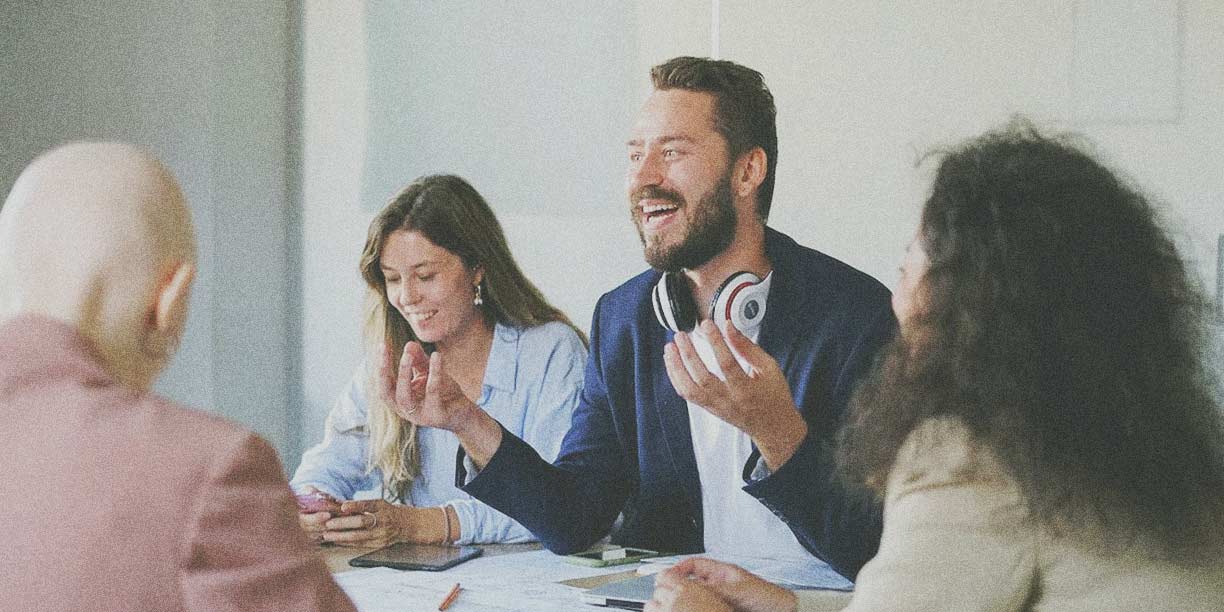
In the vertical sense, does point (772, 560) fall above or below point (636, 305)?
below

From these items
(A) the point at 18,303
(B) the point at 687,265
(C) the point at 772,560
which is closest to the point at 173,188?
(A) the point at 18,303

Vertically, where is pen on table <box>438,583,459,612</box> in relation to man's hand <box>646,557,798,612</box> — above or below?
below

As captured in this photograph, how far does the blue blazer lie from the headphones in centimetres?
3

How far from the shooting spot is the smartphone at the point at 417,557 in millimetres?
2057

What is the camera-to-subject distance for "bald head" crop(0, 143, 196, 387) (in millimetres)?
1047

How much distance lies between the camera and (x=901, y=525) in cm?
129

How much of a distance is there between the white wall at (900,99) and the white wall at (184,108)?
76 centimetres

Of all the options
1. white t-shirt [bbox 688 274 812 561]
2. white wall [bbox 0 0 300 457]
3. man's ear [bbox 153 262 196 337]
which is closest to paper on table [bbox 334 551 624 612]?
white t-shirt [bbox 688 274 812 561]

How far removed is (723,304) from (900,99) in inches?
49.6

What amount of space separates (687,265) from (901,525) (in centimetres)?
122

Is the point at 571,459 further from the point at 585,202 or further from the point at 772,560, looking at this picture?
the point at 585,202

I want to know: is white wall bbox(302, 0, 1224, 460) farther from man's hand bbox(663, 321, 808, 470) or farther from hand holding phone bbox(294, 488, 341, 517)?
hand holding phone bbox(294, 488, 341, 517)

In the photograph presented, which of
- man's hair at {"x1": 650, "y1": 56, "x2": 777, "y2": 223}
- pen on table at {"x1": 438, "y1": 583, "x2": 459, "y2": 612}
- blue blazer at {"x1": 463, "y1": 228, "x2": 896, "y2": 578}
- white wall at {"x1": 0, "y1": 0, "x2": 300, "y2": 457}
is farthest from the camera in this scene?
white wall at {"x1": 0, "y1": 0, "x2": 300, "y2": 457}

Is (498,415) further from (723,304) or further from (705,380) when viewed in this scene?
(705,380)
